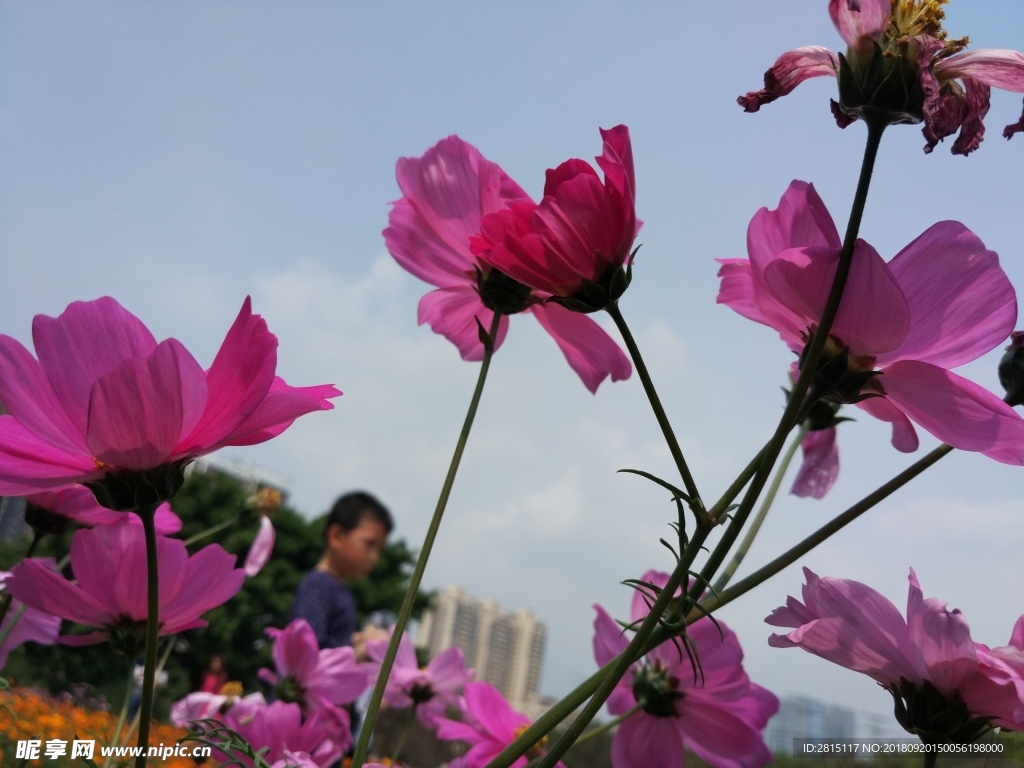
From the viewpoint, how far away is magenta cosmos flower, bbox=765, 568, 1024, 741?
433 mm

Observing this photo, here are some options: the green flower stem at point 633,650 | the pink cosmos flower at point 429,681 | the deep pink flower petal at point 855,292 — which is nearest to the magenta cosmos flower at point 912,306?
the deep pink flower petal at point 855,292

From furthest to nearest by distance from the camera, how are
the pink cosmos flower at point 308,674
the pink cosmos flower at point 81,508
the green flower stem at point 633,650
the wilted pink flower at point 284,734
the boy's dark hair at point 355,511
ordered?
the boy's dark hair at point 355,511 → the pink cosmos flower at point 308,674 → the wilted pink flower at point 284,734 → the pink cosmos flower at point 81,508 → the green flower stem at point 633,650

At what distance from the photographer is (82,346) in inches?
15.1

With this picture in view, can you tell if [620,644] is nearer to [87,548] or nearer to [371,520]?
[87,548]

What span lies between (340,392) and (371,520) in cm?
234

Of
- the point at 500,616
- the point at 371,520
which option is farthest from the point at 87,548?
the point at 500,616

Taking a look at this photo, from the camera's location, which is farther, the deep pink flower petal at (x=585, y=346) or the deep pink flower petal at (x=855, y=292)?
the deep pink flower petal at (x=585, y=346)

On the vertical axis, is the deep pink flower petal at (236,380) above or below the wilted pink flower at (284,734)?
above

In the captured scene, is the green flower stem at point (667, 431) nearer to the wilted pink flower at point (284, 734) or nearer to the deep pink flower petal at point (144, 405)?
the deep pink flower petal at point (144, 405)

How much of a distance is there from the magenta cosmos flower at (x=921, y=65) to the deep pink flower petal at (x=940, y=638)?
0.21m

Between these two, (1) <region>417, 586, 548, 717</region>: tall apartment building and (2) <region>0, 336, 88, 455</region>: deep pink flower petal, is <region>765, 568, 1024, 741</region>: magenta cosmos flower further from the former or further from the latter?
(1) <region>417, 586, 548, 717</region>: tall apartment building

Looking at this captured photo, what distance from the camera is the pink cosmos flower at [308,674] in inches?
42.1

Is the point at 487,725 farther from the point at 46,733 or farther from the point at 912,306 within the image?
the point at 46,733

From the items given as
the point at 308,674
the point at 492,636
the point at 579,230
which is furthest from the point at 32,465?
the point at 492,636
